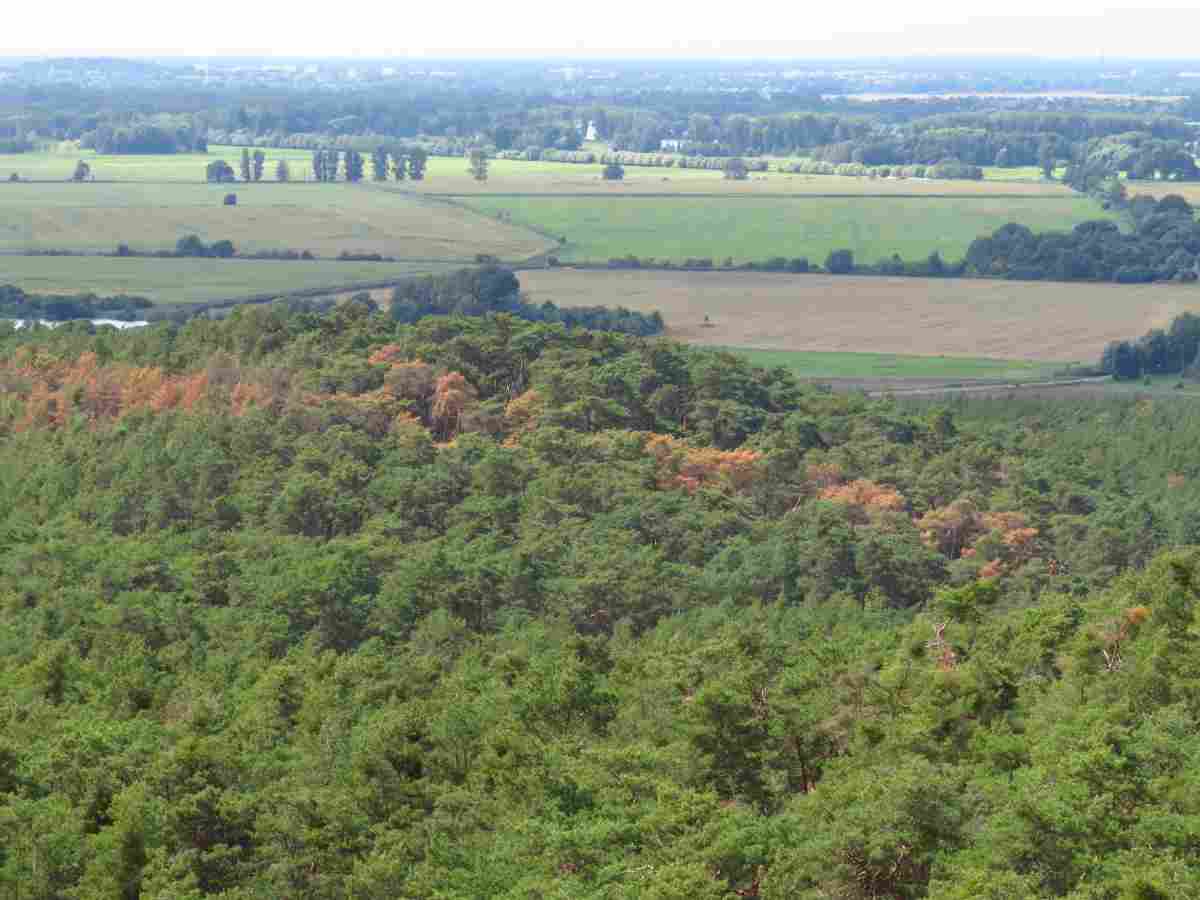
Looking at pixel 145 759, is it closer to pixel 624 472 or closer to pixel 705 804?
pixel 705 804

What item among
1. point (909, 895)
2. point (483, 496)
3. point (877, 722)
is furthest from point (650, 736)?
point (483, 496)

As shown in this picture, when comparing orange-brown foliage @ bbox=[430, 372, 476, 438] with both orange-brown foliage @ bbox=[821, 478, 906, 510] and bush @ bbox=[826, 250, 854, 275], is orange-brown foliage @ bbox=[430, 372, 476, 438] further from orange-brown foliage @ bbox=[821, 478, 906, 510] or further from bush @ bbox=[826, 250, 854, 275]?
bush @ bbox=[826, 250, 854, 275]

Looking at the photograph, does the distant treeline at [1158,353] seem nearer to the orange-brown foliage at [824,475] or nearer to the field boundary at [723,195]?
the orange-brown foliage at [824,475]

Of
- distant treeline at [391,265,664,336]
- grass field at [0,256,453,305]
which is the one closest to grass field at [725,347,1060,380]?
distant treeline at [391,265,664,336]

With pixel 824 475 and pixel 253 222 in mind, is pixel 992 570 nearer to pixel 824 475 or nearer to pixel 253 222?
pixel 824 475

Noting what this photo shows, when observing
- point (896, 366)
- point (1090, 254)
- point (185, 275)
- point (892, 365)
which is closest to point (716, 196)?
point (1090, 254)

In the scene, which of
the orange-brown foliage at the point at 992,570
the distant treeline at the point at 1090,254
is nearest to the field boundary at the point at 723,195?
the distant treeline at the point at 1090,254
